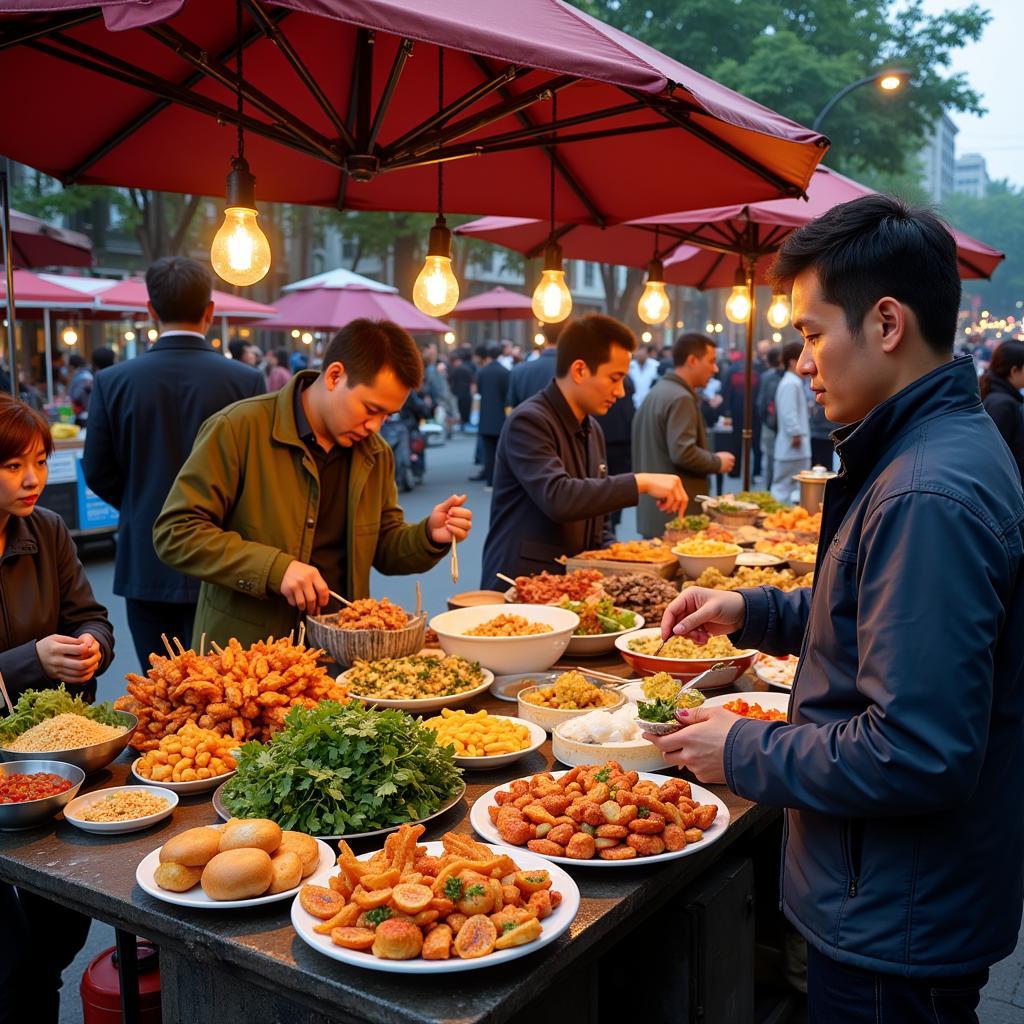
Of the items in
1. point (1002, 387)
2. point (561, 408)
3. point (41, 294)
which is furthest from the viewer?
point (41, 294)

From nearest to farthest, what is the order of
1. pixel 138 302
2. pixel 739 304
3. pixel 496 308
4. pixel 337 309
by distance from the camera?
pixel 739 304 < pixel 138 302 < pixel 337 309 < pixel 496 308

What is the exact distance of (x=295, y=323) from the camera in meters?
16.8


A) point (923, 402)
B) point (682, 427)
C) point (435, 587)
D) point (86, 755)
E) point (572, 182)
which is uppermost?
point (572, 182)

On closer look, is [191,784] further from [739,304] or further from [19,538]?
[739,304]

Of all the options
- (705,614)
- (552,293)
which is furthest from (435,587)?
(705,614)

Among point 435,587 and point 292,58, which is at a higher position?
point 292,58

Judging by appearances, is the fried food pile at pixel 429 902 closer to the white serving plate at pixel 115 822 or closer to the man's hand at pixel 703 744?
the man's hand at pixel 703 744

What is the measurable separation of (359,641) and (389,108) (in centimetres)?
281

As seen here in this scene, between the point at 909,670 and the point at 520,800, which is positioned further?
the point at 520,800

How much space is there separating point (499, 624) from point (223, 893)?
5.88 feet

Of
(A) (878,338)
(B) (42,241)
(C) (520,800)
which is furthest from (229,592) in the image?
(B) (42,241)

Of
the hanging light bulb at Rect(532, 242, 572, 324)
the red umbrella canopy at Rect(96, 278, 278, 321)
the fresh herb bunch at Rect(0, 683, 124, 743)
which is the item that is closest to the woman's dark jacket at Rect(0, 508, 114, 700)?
the fresh herb bunch at Rect(0, 683, 124, 743)

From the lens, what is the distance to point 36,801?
2391mm

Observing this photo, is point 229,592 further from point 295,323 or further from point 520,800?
point 295,323
